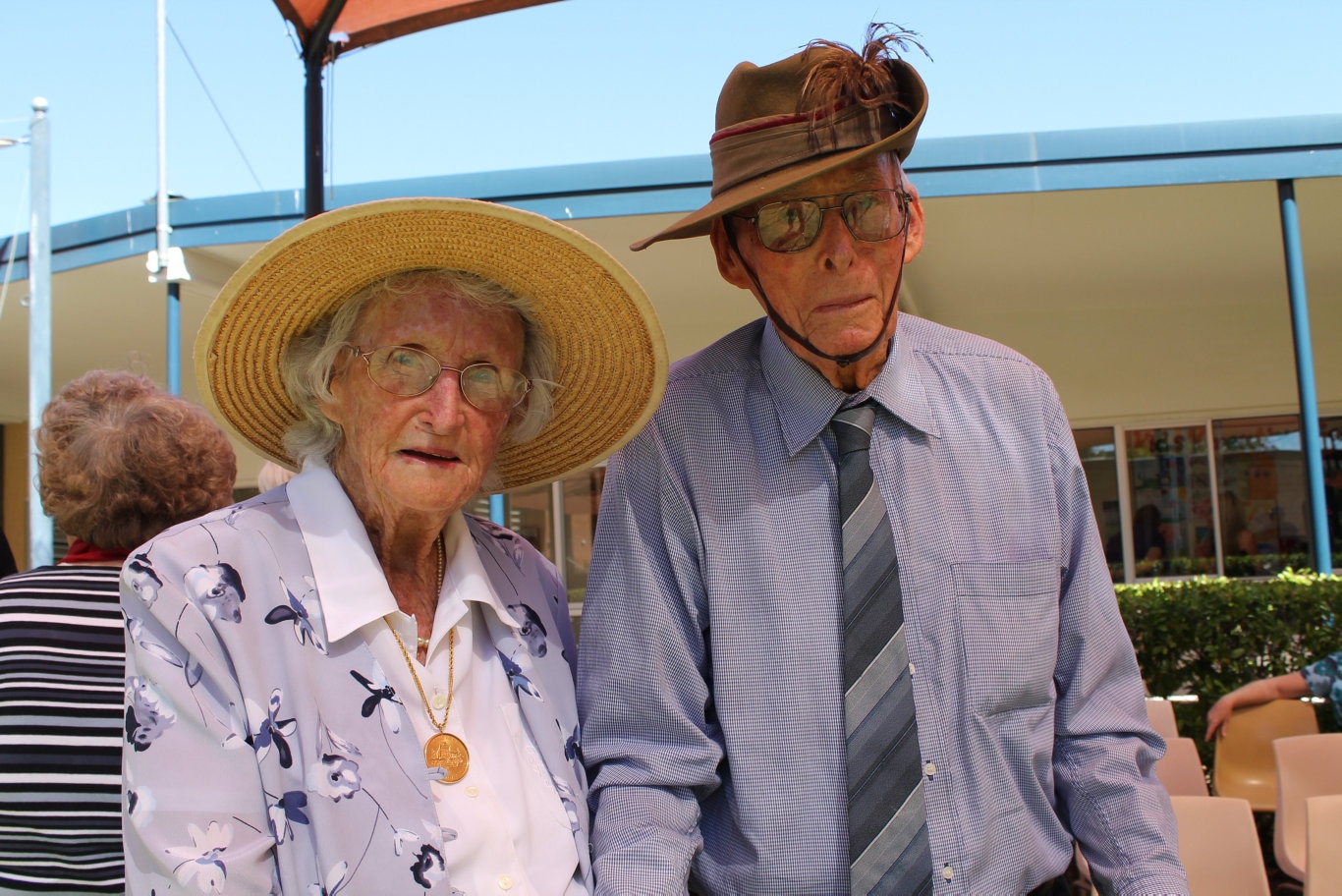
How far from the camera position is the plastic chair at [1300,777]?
4.36 metres

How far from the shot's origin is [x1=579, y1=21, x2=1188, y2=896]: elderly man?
5.43 feet

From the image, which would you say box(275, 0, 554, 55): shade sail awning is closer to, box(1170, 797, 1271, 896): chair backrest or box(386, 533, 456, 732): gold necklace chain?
box(386, 533, 456, 732): gold necklace chain

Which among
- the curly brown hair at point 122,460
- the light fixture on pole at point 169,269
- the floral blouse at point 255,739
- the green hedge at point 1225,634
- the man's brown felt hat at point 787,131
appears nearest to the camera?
the floral blouse at point 255,739

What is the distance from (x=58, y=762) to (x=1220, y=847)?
11.4ft

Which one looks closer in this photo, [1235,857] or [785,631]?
[785,631]

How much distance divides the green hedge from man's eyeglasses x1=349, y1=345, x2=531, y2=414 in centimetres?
559

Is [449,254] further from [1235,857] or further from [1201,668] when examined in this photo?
[1201,668]

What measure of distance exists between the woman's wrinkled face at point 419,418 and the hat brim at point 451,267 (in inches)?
3.3

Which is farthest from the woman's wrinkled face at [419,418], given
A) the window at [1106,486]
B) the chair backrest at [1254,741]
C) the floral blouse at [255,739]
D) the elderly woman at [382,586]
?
the window at [1106,486]

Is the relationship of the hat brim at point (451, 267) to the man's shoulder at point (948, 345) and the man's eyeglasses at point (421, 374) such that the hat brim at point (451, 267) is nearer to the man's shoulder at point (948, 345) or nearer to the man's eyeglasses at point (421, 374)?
the man's eyeglasses at point (421, 374)

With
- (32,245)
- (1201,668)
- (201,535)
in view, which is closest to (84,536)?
(201,535)

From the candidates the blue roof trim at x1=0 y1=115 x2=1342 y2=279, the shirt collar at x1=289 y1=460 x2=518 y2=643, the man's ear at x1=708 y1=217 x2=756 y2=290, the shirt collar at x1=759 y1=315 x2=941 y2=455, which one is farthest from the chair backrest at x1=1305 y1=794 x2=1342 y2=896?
the blue roof trim at x1=0 y1=115 x2=1342 y2=279

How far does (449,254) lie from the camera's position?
1.83 m

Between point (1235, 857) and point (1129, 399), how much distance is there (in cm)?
737
